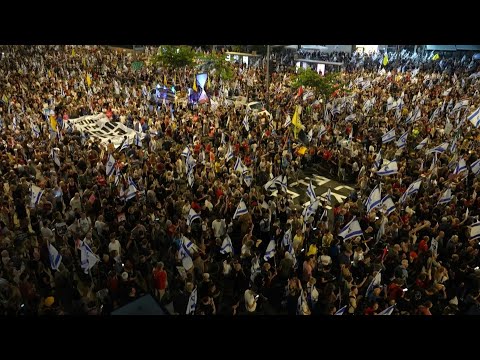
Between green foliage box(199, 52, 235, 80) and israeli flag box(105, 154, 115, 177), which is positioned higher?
green foliage box(199, 52, 235, 80)

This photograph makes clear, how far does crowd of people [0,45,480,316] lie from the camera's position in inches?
318

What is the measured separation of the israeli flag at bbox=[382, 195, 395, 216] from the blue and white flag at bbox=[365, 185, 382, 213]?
0.12 m

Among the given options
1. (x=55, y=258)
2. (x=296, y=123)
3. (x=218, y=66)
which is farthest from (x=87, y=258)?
(x=218, y=66)

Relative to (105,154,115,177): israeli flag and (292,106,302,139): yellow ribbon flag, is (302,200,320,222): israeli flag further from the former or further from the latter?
(292,106,302,139): yellow ribbon flag

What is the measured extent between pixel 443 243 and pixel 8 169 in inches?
549

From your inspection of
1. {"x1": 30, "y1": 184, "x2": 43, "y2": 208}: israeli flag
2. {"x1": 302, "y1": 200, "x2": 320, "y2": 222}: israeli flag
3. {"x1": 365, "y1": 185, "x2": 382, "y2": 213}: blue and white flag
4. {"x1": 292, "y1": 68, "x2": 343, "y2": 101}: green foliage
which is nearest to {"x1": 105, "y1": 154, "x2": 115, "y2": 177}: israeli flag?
{"x1": 30, "y1": 184, "x2": 43, "y2": 208}: israeli flag

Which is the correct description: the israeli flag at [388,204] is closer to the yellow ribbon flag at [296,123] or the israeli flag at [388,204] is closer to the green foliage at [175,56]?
the yellow ribbon flag at [296,123]

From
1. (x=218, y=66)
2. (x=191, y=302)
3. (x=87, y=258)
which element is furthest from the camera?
(x=218, y=66)

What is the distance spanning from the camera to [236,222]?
10.2 m

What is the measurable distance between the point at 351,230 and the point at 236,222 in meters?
2.94

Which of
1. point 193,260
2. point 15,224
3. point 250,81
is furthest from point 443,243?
point 250,81

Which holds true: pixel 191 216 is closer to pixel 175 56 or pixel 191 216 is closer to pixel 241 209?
pixel 241 209

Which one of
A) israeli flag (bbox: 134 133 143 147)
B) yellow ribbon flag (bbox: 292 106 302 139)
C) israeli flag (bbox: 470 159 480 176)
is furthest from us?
yellow ribbon flag (bbox: 292 106 302 139)
